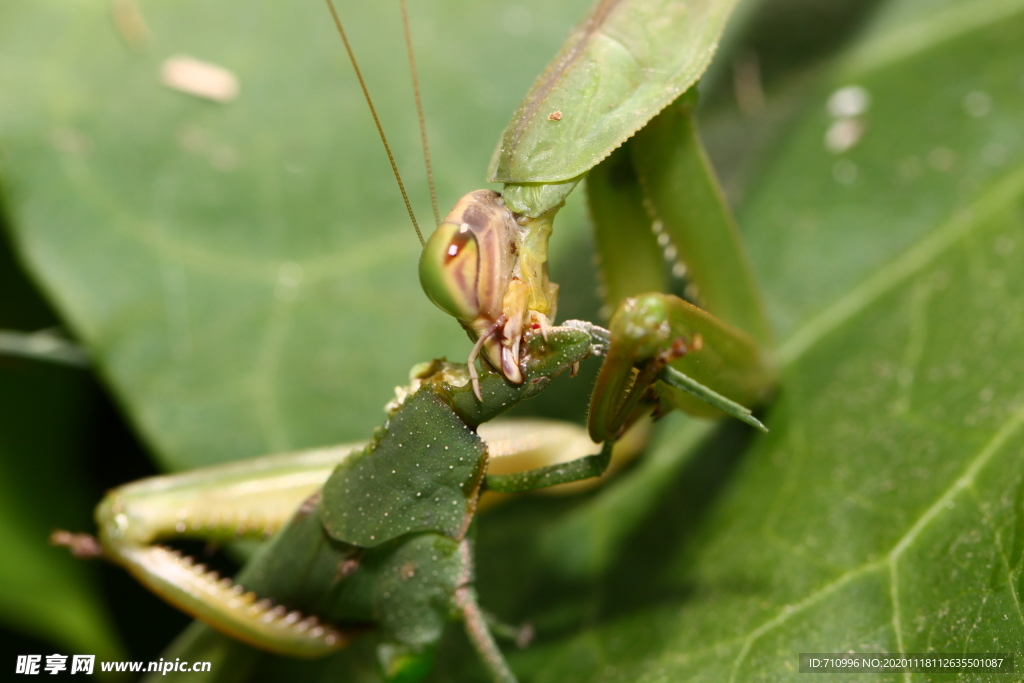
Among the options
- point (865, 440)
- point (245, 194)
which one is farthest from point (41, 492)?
point (865, 440)

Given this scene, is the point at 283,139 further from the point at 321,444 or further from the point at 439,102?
the point at 321,444

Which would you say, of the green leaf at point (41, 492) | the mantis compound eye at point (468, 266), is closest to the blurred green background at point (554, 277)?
the green leaf at point (41, 492)

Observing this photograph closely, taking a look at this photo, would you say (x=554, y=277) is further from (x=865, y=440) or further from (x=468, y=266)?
(x=468, y=266)

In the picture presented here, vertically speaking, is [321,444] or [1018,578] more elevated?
[1018,578]

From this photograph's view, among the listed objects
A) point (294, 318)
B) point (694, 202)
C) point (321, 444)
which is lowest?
point (321, 444)

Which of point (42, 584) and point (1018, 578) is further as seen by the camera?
point (42, 584)

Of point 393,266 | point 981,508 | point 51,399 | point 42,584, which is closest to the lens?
point 981,508

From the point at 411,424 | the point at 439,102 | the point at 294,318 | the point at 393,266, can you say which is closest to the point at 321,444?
the point at 294,318
